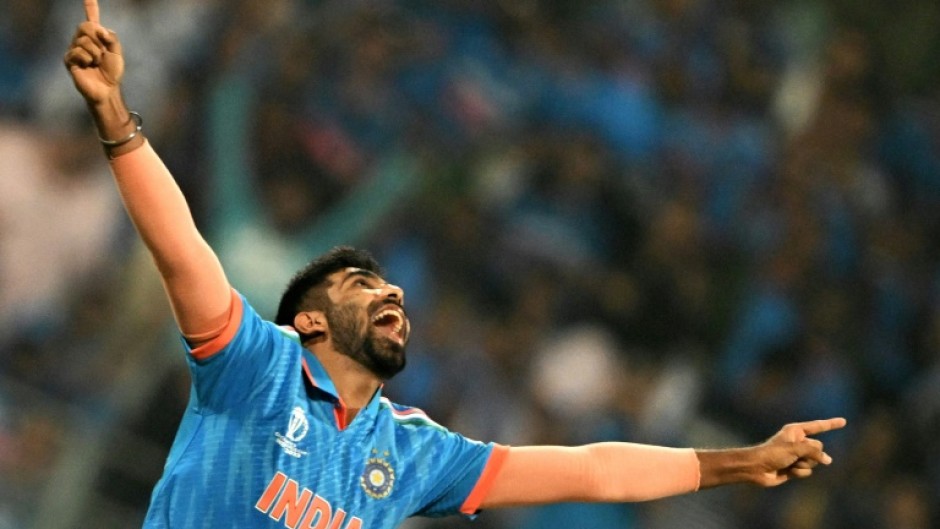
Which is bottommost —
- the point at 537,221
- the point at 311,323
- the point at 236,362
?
the point at 236,362

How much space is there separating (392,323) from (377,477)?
0.38 m

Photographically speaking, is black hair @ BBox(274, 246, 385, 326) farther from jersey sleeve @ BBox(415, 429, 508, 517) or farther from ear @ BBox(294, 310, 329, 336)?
jersey sleeve @ BBox(415, 429, 508, 517)

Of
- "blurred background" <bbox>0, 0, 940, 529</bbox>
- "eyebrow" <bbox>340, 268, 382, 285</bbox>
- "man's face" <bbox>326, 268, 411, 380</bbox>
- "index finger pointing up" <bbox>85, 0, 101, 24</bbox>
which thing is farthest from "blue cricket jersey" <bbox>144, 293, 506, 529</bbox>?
"blurred background" <bbox>0, 0, 940, 529</bbox>

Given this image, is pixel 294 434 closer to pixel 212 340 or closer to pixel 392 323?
pixel 212 340

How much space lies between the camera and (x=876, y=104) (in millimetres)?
9273

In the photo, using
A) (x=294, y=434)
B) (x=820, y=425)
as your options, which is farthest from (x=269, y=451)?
(x=820, y=425)

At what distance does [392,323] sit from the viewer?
11.3ft

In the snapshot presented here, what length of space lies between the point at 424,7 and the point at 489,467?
4849 mm

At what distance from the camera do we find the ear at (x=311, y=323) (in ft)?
11.3

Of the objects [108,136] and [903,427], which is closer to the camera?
[108,136]

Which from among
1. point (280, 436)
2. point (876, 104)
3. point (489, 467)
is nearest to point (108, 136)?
point (280, 436)

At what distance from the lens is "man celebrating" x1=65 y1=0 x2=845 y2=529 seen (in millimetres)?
2902

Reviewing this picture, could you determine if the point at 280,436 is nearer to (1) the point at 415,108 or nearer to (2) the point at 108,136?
(2) the point at 108,136

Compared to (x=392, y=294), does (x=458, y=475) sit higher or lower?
lower
